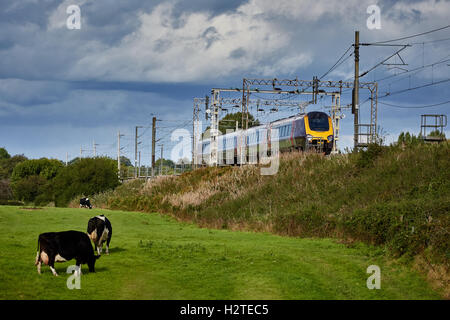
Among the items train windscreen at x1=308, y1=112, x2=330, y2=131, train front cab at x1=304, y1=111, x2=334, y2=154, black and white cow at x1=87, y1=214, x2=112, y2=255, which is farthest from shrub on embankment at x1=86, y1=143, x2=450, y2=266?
black and white cow at x1=87, y1=214, x2=112, y2=255

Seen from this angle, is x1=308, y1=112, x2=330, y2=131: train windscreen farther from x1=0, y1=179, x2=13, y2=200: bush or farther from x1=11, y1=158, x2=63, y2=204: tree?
x1=0, y1=179, x2=13, y2=200: bush

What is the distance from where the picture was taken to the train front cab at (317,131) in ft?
146

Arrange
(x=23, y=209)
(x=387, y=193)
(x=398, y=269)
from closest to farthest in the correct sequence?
(x=398, y=269), (x=387, y=193), (x=23, y=209)

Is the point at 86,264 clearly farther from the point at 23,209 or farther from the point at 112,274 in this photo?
the point at 23,209

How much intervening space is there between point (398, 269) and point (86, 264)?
9139 millimetres

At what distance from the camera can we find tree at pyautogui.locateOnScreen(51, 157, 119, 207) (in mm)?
62000

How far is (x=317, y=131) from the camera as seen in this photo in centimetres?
4484

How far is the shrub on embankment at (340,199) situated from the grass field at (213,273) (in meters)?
1.32

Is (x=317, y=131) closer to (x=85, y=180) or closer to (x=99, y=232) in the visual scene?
(x=85, y=180)

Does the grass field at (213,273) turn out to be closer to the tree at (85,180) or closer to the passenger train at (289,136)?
the passenger train at (289,136)
